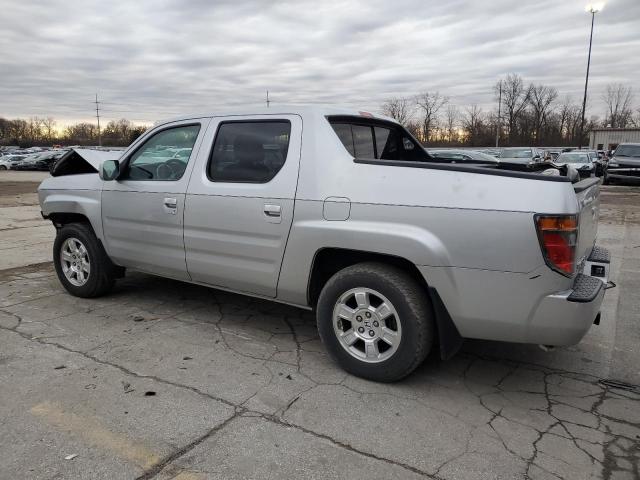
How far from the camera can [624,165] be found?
69.6 feet

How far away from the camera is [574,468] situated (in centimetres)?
256

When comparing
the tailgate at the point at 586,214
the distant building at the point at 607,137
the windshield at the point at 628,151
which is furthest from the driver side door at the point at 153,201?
the distant building at the point at 607,137

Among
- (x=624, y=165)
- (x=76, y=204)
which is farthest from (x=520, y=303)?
(x=624, y=165)

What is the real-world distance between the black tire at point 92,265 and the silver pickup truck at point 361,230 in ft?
0.73

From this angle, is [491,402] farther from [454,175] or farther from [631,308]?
[631,308]

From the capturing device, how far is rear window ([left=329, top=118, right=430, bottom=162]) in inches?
155

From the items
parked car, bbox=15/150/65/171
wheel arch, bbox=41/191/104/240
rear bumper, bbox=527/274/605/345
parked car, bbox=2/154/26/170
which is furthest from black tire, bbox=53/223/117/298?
parked car, bbox=2/154/26/170

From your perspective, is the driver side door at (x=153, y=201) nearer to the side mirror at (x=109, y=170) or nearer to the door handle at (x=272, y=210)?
the side mirror at (x=109, y=170)

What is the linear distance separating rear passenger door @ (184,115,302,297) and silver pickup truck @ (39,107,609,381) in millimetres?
11

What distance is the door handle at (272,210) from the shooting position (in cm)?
368

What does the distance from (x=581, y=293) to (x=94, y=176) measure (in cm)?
436

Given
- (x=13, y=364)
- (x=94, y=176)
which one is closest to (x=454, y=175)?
(x=13, y=364)

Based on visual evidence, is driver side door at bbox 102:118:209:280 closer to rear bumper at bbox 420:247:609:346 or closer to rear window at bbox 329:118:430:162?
rear window at bbox 329:118:430:162

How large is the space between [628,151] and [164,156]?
22868 mm
